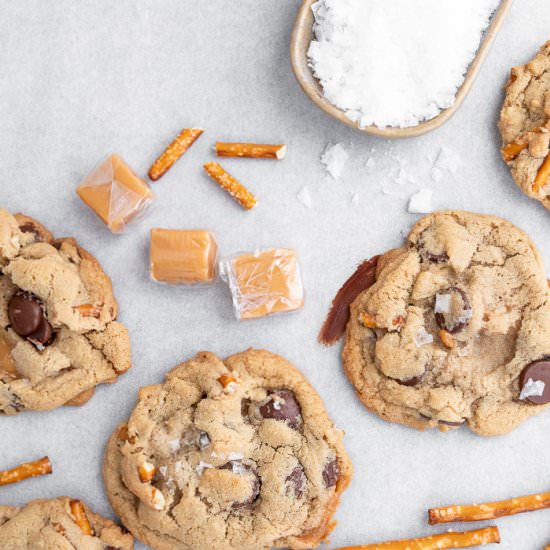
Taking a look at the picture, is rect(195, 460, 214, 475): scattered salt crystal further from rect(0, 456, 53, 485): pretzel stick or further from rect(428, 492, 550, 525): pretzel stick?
rect(428, 492, 550, 525): pretzel stick

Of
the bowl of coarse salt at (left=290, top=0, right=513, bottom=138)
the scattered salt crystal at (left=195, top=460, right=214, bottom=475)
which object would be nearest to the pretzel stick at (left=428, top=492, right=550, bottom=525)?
the scattered salt crystal at (left=195, top=460, right=214, bottom=475)

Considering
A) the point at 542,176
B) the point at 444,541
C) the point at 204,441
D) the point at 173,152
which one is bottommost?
the point at 444,541

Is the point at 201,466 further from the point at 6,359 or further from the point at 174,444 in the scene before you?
the point at 6,359

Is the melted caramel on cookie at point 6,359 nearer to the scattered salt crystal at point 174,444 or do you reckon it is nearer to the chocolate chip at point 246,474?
the scattered salt crystal at point 174,444

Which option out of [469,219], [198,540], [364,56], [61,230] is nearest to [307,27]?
[364,56]

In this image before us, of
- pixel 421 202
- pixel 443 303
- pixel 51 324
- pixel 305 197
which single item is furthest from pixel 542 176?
pixel 51 324

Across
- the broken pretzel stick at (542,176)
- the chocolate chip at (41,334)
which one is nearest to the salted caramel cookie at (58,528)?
A: the chocolate chip at (41,334)
